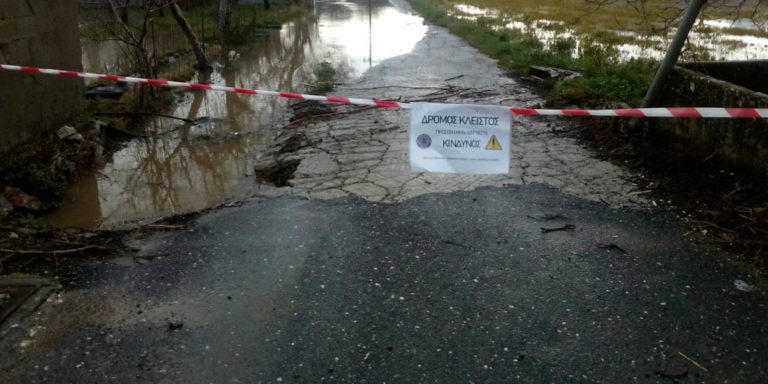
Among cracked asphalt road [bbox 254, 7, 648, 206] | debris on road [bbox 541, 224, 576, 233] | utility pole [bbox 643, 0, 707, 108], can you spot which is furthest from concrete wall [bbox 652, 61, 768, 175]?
debris on road [bbox 541, 224, 576, 233]

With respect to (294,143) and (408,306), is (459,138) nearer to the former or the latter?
(408,306)

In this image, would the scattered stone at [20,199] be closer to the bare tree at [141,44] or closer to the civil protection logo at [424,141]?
the civil protection logo at [424,141]

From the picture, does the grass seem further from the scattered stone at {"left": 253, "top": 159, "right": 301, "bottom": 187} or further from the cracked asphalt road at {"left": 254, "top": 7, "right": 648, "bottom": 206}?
the scattered stone at {"left": 253, "top": 159, "right": 301, "bottom": 187}

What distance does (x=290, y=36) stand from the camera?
68.7 feet

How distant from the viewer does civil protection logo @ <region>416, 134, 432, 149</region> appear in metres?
4.67

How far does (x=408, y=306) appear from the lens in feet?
12.9

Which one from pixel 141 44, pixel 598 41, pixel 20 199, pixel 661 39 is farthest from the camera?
pixel 661 39

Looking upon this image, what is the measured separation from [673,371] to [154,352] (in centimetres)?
292

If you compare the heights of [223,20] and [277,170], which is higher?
[223,20]

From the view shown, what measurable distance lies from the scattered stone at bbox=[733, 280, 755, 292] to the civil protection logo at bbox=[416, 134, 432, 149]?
93.6 inches

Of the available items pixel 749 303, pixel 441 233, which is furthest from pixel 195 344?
pixel 749 303

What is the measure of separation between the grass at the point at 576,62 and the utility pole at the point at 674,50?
1.07 meters

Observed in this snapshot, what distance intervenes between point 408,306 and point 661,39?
52.2ft

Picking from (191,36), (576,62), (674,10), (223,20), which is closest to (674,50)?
(576,62)
